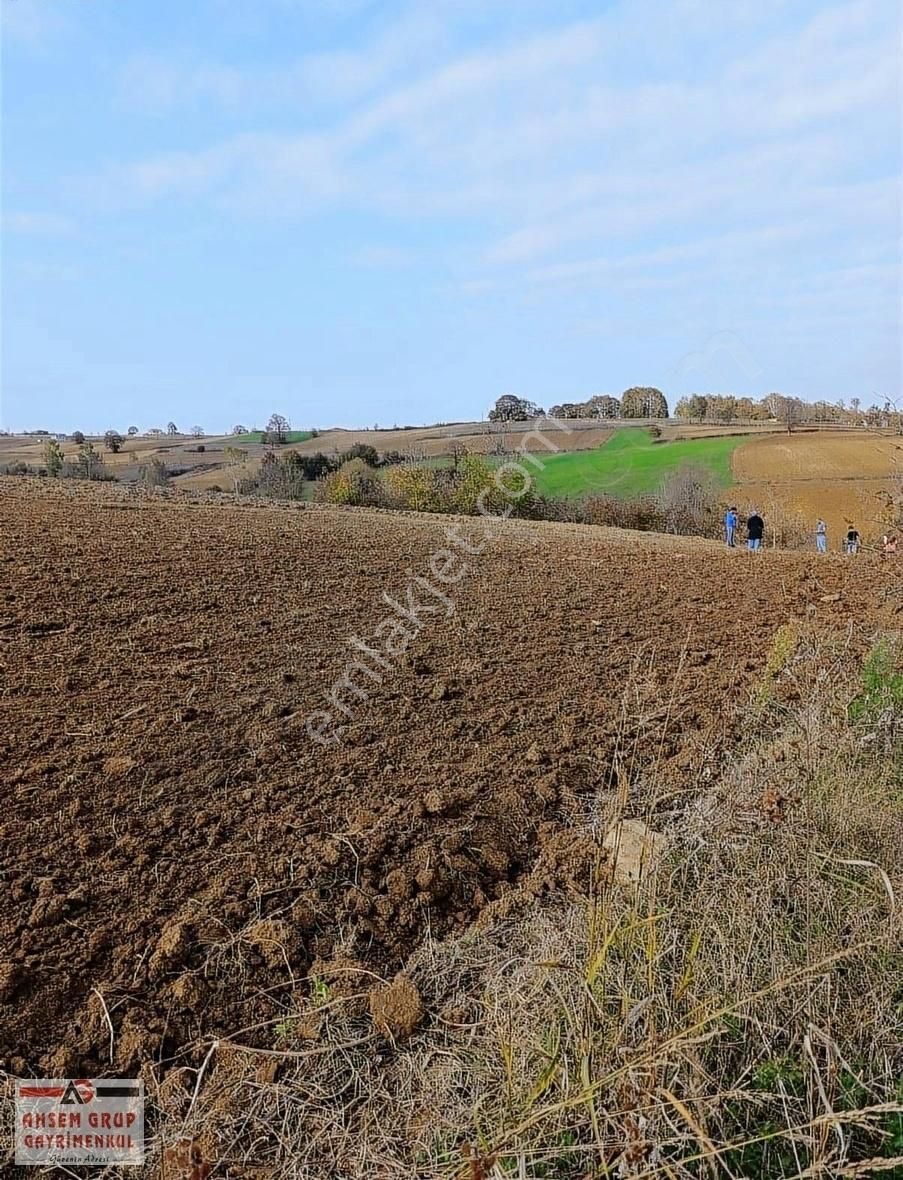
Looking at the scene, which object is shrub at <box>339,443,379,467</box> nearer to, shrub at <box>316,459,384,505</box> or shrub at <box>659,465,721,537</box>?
shrub at <box>316,459,384,505</box>

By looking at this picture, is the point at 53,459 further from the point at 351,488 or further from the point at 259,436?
the point at 259,436

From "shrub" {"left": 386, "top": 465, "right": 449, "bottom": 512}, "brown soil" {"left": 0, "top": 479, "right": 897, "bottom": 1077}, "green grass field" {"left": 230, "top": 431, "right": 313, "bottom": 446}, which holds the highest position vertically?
"green grass field" {"left": 230, "top": 431, "right": 313, "bottom": 446}

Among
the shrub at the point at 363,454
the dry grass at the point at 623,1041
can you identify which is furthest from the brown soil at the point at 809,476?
the dry grass at the point at 623,1041

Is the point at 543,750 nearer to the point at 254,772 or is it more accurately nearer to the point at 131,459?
the point at 254,772

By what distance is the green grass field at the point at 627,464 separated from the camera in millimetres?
23891

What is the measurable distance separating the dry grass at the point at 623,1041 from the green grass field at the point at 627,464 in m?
20.2

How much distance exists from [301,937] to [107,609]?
2.69 m

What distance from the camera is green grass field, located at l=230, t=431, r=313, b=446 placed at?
3705 cm

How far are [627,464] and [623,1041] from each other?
83.6 feet

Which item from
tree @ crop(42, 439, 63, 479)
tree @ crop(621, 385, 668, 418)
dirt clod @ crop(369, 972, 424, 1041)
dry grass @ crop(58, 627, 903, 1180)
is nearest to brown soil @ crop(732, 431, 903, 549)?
tree @ crop(621, 385, 668, 418)

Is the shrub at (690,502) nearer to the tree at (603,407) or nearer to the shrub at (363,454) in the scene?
the tree at (603,407)

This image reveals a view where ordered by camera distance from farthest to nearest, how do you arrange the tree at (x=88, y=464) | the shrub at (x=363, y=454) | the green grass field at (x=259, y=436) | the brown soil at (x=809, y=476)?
the green grass field at (x=259, y=436), the shrub at (x=363, y=454), the tree at (x=88, y=464), the brown soil at (x=809, y=476)

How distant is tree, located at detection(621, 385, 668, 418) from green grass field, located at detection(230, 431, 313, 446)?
2002 cm

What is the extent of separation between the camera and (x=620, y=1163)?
60.7 inches
